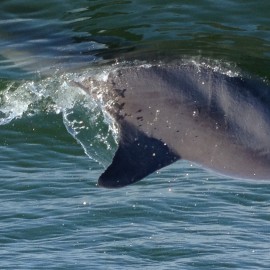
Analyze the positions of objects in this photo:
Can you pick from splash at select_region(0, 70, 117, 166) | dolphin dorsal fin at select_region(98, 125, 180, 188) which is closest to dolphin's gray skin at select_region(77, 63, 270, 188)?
dolphin dorsal fin at select_region(98, 125, 180, 188)

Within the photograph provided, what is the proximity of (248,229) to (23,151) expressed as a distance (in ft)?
10.0

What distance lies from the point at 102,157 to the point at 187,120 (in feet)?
4.28

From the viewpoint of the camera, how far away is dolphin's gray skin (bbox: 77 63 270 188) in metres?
6.34

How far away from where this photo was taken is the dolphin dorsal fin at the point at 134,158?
611 centimetres

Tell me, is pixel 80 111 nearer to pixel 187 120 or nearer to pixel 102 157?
pixel 102 157

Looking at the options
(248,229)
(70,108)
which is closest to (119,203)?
(248,229)

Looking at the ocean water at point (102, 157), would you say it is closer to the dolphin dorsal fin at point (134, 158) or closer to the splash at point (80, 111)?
the splash at point (80, 111)

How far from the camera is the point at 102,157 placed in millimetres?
7820

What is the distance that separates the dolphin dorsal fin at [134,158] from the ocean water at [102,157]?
0.33m

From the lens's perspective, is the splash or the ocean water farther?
the ocean water

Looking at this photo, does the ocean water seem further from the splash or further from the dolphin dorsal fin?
the dolphin dorsal fin

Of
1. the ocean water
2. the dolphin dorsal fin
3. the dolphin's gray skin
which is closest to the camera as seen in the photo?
the dolphin dorsal fin

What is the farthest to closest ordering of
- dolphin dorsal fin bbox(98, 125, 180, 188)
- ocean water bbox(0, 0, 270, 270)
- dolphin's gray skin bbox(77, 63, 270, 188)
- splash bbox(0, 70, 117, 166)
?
1. ocean water bbox(0, 0, 270, 270)
2. splash bbox(0, 70, 117, 166)
3. dolphin's gray skin bbox(77, 63, 270, 188)
4. dolphin dorsal fin bbox(98, 125, 180, 188)

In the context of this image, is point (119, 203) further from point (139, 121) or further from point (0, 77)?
point (139, 121)
